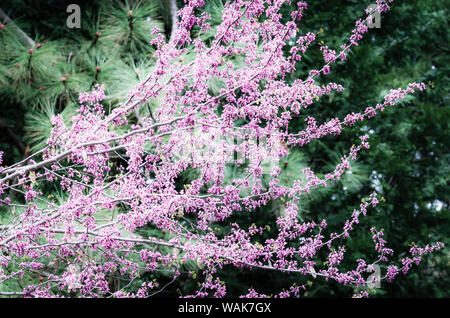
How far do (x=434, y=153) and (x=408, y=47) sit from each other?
169 centimetres

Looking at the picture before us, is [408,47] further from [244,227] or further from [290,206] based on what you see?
[290,206]

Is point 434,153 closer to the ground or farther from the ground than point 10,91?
closer to the ground

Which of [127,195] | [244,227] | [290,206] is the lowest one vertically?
[244,227]

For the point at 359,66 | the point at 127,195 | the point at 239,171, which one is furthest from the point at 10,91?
the point at 359,66

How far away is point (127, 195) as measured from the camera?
269 cm

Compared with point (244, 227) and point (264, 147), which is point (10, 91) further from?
point (264, 147)

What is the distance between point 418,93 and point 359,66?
6.65 ft
